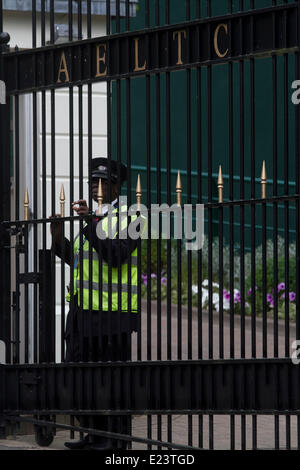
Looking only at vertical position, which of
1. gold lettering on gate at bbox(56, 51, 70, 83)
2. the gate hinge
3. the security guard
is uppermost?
gold lettering on gate at bbox(56, 51, 70, 83)

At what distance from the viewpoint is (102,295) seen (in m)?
6.49

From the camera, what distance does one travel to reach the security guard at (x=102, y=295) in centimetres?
639

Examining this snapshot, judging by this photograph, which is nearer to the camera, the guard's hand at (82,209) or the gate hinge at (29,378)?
the guard's hand at (82,209)

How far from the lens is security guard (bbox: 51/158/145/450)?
6.39 metres

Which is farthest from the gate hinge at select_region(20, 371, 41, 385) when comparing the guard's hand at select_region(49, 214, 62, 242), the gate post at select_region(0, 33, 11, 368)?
the guard's hand at select_region(49, 214, 62, 242)

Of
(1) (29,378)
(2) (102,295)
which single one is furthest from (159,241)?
(1) (29,378)

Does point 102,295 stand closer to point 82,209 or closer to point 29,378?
point 82,209

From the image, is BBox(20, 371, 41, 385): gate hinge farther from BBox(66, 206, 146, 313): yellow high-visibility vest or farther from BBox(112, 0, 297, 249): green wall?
BBox(112, 0, 297, 249): green wall

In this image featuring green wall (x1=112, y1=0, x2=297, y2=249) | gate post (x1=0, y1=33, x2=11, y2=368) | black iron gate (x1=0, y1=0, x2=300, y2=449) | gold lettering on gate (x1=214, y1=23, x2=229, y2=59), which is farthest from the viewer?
green wall (x1=112, y1=0, x2=297, y2=249)

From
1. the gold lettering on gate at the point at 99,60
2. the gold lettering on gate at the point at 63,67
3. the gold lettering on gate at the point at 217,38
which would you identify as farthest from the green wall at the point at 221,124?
the gold lettering on gate at the point at 217,38

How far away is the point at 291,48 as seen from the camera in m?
5.80

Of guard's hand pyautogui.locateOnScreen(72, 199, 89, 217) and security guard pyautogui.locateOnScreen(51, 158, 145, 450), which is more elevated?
guard's hand pyautogui.locateOnScreen(72, 199, 89, 217)

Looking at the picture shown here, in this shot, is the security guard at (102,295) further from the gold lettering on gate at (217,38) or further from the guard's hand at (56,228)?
the gold lettering on gate at (217,38)
